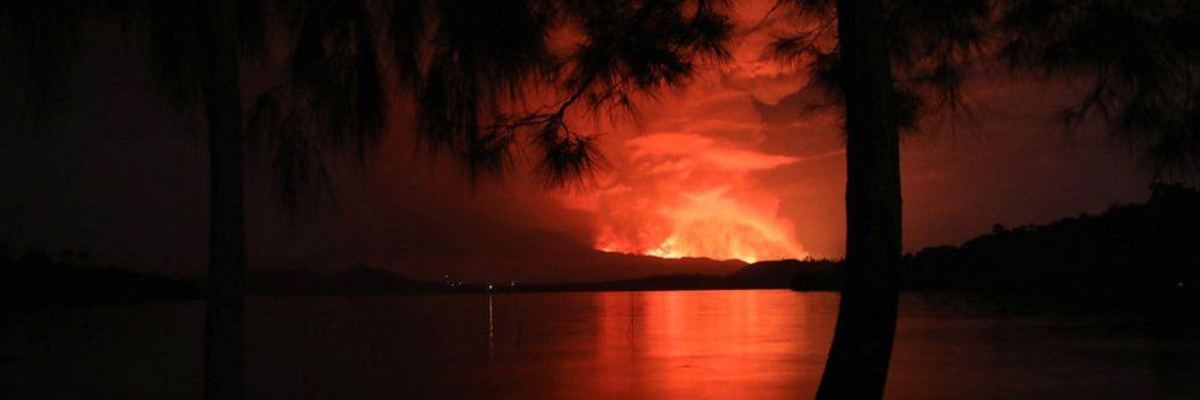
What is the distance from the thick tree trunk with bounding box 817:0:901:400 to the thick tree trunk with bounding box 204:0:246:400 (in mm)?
2345

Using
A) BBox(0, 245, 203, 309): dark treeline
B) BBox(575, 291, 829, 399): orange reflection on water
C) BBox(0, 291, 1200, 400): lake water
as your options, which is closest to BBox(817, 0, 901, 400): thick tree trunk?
BBox(0, 291, 1200, 400): lake water

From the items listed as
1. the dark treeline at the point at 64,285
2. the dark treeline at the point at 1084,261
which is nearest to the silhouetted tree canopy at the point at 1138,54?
the dark treeline at the point at 1084,261

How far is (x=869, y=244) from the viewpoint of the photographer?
413 cm

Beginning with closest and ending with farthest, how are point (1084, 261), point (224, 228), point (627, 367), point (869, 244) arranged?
point (224, 228), point (869, 244), point (627, 367), point (1084, 261)

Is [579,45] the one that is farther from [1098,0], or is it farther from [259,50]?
[1098,0]

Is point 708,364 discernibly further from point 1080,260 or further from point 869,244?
point 1080,260

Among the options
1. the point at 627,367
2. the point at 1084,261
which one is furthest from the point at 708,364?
the point at 1084,261

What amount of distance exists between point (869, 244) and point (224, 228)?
8.11ft

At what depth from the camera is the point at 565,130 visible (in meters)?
5.45

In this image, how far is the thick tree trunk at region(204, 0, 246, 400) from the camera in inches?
147

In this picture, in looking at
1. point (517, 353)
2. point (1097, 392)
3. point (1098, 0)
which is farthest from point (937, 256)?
point (1098, 0)

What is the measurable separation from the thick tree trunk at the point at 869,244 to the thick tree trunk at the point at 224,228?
92.3 inches

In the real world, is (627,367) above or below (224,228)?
below

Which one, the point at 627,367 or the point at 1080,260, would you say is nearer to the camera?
the point at 627,367
